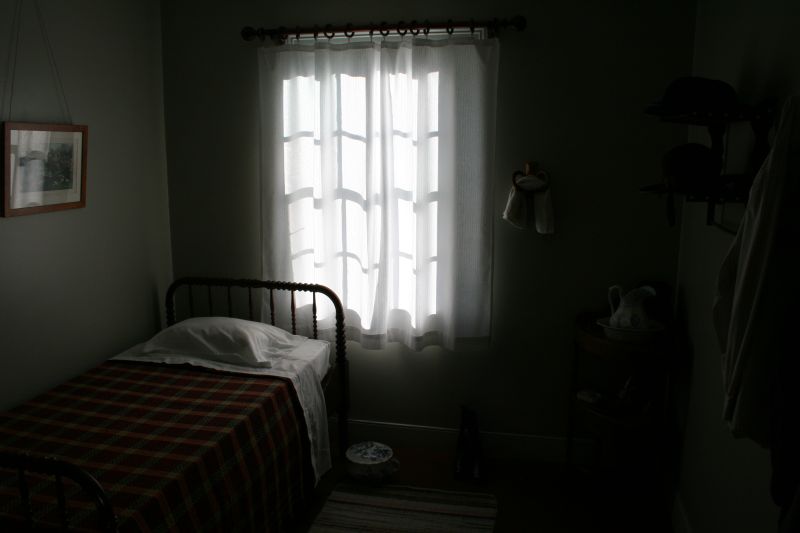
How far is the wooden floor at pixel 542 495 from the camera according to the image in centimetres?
278

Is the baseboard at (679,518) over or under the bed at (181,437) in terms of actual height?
under

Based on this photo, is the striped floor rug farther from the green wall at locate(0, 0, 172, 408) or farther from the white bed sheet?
the green wall at locate(0, 0, 172, 408)

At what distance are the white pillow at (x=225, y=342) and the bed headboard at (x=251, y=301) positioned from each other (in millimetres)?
225

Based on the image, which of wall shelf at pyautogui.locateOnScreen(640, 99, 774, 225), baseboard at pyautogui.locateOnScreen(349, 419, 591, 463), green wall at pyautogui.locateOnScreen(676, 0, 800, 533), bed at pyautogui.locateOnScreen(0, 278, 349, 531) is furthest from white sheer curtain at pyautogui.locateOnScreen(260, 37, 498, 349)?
wall shelf at pyautogui.locateOnScreen(640, 99, 774, 225)

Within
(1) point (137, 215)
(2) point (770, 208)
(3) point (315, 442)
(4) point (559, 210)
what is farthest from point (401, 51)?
(2) point (770, 208)

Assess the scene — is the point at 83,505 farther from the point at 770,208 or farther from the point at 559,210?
the point at 559,210

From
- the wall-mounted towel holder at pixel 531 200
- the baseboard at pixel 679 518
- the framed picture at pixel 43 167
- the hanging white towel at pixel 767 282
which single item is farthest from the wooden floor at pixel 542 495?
the framed picture at pixel 43 167

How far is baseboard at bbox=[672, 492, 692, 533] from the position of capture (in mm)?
2569

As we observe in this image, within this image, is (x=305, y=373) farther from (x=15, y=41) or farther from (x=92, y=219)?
(x=15, y=41)

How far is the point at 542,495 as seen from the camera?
3.01 metres

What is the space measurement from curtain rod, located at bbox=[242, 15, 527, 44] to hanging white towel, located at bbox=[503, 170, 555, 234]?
2.35 feet

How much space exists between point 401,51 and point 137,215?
1597 mm

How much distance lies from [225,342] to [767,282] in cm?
231

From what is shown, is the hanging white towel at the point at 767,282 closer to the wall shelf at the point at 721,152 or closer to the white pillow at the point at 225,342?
the wall shelf at the point at 721,152
